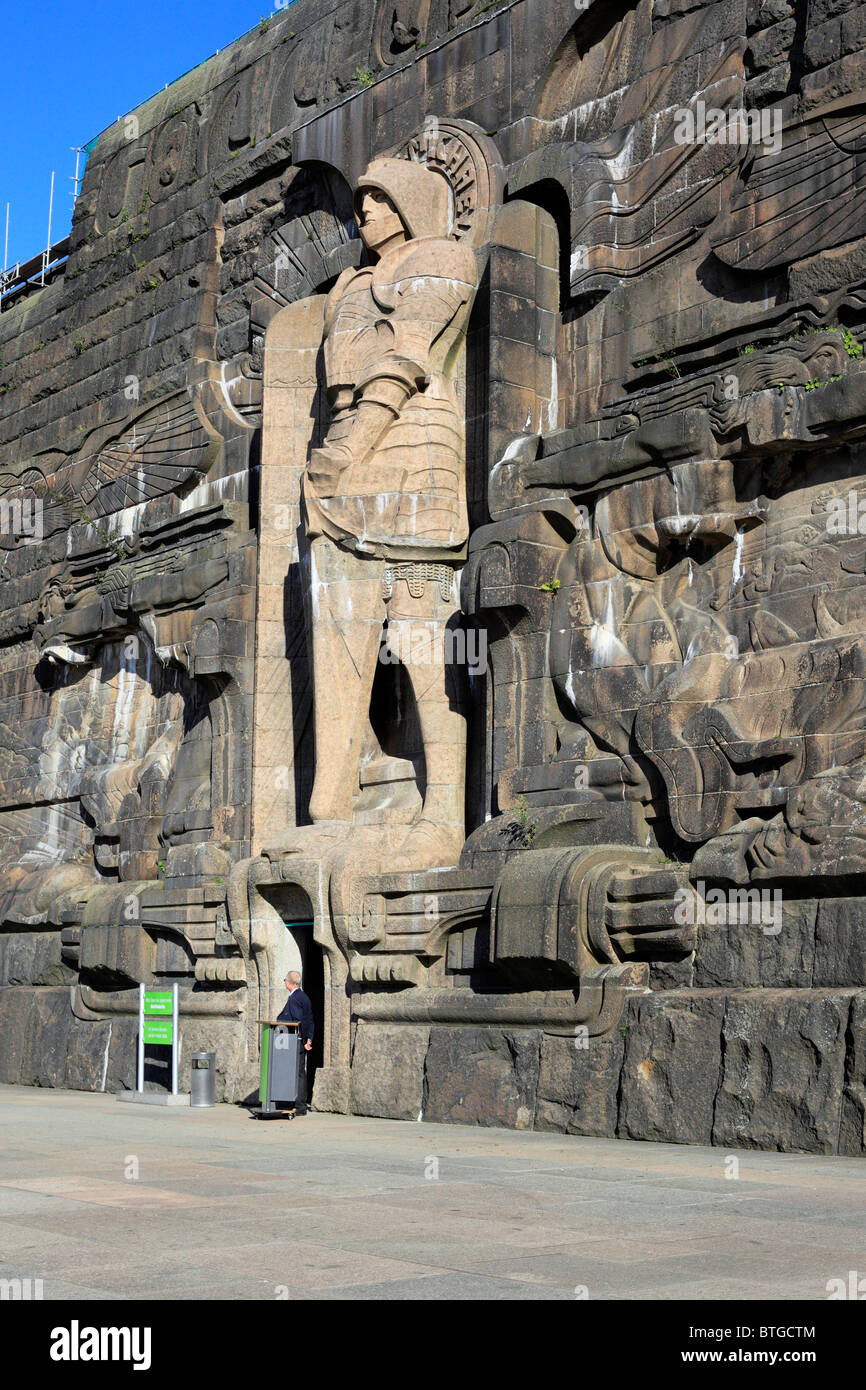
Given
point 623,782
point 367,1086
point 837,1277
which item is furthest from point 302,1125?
point 837,1277

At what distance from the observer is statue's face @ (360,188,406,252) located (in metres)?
17.3

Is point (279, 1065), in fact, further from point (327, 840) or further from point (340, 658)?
point (340, 658)

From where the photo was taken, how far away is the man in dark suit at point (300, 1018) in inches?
567

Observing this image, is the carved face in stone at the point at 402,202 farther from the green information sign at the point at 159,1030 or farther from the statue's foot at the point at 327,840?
the green information sign at the point at 159,1030

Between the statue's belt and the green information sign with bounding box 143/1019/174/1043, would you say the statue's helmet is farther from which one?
the green information sign with bounding box 143/1019/174/1043

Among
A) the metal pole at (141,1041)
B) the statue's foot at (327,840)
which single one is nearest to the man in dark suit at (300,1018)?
the statue's foot at (327,840)

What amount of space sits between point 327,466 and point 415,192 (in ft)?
10.4

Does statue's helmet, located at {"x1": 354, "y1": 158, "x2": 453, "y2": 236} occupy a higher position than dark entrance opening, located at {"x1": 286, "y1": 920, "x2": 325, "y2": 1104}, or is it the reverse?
statue's helmet, located at {"x1": 354, "y1": 158, "x2": 453, "y2": 236}

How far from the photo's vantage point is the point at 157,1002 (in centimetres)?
1714

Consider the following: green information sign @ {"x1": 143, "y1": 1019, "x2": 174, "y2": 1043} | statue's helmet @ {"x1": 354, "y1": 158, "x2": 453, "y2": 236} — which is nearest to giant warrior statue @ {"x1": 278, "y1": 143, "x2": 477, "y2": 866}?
statue's helmet @ {"x1": 354, "y1": 158, "x2": 453, "y2": 236}

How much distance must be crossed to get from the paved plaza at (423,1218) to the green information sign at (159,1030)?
4.57 metres

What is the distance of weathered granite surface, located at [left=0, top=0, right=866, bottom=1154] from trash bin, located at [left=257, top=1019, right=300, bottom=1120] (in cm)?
77
